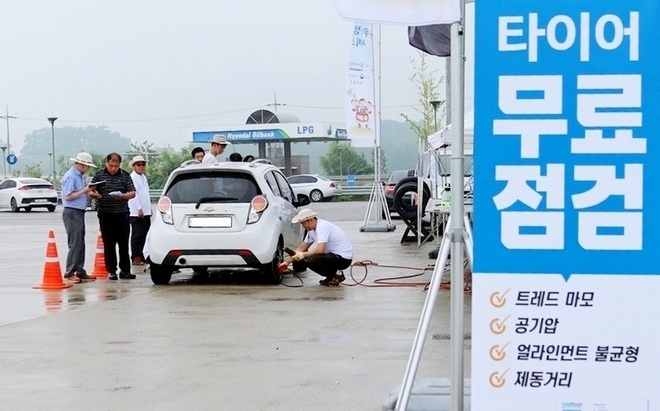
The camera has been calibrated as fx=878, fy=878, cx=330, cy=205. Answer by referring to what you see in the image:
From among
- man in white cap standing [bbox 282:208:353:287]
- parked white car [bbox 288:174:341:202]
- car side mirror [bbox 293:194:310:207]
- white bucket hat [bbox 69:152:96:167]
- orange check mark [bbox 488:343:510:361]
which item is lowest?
parked white car [bbox 288:174:341:202]

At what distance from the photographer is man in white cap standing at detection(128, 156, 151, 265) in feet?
45.2

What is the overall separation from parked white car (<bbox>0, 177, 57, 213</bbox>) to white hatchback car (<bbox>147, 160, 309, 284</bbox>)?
94.7 ft

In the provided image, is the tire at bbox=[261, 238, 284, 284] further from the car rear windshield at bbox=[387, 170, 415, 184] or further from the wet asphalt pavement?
the car rear windshield at bbox=[387, 170, 415, 184]

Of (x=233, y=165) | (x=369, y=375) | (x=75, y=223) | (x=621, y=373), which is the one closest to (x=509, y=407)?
(x=621, y=373)

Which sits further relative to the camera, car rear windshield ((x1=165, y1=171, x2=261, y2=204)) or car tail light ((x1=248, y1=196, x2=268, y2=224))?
car rear windshield ((x1=165, y1=171, x2=261, y2=204))

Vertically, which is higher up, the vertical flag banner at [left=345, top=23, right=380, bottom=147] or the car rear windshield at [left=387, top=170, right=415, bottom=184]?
the vertical flag banner at [left=345, top=23, right=380, bottom=147]

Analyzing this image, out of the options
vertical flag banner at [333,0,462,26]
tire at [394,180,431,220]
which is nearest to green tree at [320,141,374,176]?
tire at [394,180,431,220]

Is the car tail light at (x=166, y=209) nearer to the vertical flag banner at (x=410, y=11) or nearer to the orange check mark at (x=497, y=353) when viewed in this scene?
the vertical flag banner at (x=410, y=11)

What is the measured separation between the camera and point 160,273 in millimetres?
11734

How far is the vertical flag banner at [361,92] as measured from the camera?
2069cm

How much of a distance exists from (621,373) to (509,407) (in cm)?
52

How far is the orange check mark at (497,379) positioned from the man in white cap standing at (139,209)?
33.9 ft

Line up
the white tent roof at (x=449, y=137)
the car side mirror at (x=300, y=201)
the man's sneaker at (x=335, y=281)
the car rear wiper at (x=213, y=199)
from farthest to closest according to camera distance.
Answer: the car side mirror at (x=300, y=201) → the man's sneaker at (x=335, y=281) → the car rear wiper at (x=213, y=199) → the white tent roof at (x=449, y=137)

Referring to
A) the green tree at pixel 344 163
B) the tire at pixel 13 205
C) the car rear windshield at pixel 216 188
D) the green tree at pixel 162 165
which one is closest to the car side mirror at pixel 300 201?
the car rear windshield at pixel 216 188
